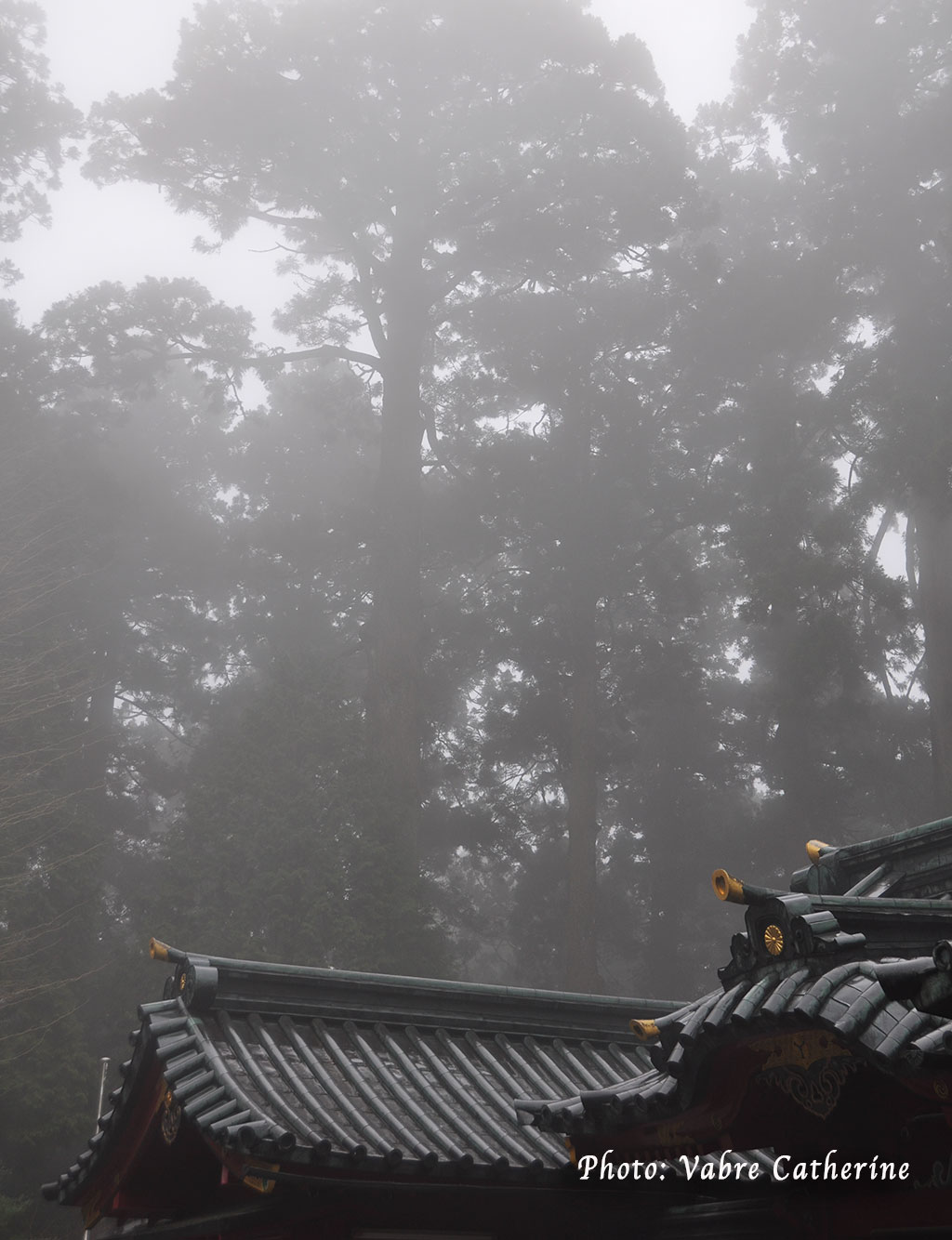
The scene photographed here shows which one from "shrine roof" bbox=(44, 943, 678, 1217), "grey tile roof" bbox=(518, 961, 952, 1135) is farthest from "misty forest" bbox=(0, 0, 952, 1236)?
"grey tile roof" bbox=(518, 961, 952, 1135)

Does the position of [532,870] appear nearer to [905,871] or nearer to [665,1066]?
[905,871]

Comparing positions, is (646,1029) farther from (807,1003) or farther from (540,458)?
(540,458)

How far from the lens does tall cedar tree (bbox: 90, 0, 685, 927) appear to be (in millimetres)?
19422

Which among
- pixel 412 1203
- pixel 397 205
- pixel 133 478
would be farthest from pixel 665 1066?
pixel 133 478

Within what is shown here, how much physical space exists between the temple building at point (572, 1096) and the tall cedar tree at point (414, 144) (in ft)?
42.6

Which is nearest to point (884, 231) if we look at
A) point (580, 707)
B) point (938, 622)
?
point (938, 622)

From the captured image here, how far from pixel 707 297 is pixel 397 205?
5.46 metres

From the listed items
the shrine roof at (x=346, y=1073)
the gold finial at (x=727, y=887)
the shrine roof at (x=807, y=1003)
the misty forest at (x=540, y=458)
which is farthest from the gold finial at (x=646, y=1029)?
the misty forest at (x=540, y=458)

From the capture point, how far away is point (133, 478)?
23.0 meters

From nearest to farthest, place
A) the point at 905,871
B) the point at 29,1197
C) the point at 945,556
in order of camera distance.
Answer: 1. the point at 905,871
2. the point at 29,1197
3. the point at 945,556

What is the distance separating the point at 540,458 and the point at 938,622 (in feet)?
23.0

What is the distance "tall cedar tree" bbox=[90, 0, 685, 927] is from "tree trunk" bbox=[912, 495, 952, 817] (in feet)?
21.6

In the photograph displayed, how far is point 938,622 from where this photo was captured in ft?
62.9

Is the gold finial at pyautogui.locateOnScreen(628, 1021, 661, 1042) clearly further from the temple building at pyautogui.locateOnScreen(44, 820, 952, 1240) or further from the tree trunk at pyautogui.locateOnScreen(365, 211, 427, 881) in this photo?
the tree trunk at pyautogui.locateOnScreen(365, 211, 427, 881)
